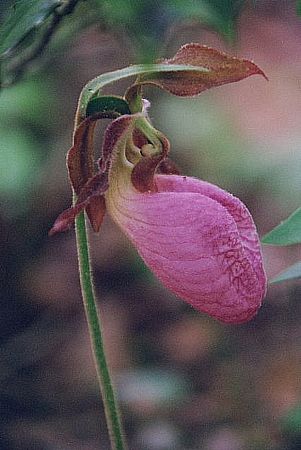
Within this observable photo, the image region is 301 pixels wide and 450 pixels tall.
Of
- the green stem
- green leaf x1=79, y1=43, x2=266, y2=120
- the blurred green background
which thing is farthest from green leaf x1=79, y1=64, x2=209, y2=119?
the blurred green background

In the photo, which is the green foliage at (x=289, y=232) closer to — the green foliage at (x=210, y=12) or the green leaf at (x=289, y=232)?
the green leaf at (x=289, y=232)

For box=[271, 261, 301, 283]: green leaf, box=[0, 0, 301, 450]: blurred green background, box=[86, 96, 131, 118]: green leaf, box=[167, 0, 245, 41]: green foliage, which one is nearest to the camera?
box=[167, 0, 245, 41]: green foliage

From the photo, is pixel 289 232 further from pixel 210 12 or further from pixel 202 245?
pixel 210 12

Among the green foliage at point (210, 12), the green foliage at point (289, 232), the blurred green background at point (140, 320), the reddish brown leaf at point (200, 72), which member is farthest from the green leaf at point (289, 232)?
the blurred green background at point (140, 320)

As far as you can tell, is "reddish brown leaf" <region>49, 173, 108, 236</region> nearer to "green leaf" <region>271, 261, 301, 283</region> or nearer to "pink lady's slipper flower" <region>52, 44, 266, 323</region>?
"pink lady's slipper flower" <region>52, 44, 266, 323</region>

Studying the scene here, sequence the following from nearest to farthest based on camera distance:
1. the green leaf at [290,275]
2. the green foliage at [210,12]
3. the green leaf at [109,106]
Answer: the green foliage at [210,12] < the green leaf at [109,106] < the green leaf at [290,275]

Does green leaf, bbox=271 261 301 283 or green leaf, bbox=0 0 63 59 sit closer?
green leaf, bbox=0 0 63 59
